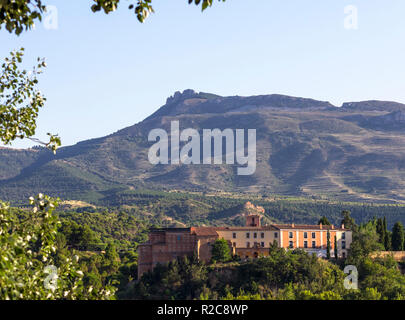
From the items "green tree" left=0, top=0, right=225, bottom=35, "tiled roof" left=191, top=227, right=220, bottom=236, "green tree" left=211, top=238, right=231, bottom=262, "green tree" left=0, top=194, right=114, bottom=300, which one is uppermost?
"green tree" left=0, top=0, right=225, bottom=35

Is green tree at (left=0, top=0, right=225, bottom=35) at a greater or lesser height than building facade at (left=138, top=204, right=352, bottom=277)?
greater

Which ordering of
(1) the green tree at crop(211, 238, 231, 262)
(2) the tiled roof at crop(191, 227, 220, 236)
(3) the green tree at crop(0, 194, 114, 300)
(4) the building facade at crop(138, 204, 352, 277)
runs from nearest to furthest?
(3) the green tree at crop(0, 194, 114, 300) < (1) the green tree at crop(211, 238, 231, 262) < (4) the building facade at crop(138, 204, 352, 277) < (2) the tiled roof at crop(191, 227, 220, 236)

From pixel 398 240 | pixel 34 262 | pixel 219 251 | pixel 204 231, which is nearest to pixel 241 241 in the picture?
pixel 204 231

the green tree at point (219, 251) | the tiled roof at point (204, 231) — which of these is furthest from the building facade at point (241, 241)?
the green tree at point (219, 251)

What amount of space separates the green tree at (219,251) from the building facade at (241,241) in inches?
39.8

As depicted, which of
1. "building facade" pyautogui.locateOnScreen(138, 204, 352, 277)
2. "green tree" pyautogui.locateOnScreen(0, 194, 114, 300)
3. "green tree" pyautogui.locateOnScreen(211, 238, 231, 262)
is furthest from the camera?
"building facade" pyautogui.locateOnScreen(138, 204, 352, 277)

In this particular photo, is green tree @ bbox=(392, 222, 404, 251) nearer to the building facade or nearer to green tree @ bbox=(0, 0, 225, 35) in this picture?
the building facade

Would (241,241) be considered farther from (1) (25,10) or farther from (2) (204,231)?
(1) (25,10)

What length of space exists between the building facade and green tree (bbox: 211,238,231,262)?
1010 mm

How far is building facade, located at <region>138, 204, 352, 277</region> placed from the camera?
8794 centimetres

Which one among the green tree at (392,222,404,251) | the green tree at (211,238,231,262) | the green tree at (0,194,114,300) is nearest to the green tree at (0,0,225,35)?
the green tree at (0,194,114,300)
